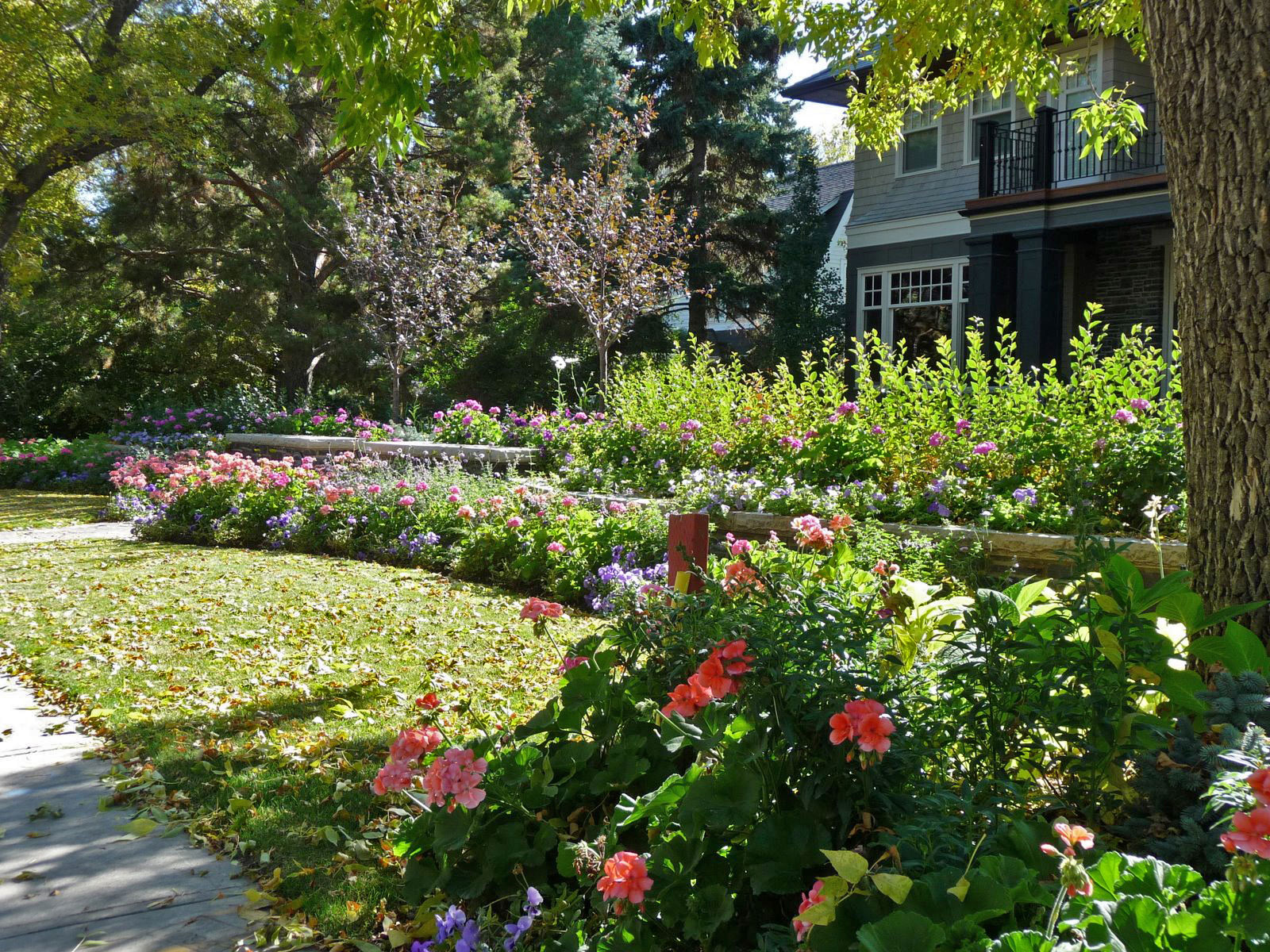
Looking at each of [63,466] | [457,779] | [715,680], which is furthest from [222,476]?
[715,680]

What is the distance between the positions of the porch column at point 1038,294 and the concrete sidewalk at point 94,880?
13.1 meters

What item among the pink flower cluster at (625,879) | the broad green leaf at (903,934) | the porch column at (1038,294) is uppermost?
the porch column at (1038,294)

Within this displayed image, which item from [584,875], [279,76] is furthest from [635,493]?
[279,76]

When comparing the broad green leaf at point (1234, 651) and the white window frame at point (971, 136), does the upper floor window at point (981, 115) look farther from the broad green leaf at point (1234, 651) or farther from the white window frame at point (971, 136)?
the broad green leaf at point (1234, 651)

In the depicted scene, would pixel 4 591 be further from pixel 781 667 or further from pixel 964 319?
pixel 964 319

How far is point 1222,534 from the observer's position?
2893 millimetres

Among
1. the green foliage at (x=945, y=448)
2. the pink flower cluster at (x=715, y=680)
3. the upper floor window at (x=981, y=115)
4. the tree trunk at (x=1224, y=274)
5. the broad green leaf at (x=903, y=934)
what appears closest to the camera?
the broad green leaf at (x=903, y=934)

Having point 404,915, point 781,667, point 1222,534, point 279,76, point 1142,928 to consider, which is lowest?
point 404,915

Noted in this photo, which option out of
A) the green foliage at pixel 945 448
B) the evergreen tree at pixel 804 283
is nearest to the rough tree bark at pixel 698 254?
the evergreen tree at pixel 804 283

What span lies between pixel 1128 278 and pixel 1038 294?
5.41 ft

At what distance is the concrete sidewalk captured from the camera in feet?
8.36

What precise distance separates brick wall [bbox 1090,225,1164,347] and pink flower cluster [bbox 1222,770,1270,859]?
14.2 metres

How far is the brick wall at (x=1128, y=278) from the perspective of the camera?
1416 centimetres

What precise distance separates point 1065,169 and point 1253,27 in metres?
13.3
